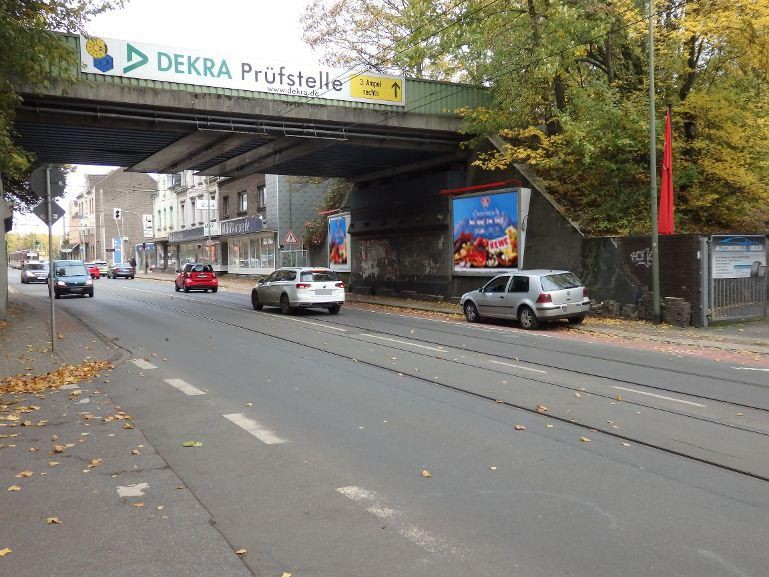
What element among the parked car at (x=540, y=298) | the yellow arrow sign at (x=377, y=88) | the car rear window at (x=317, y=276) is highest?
the yellow arrow sign at (x=377, y=88)

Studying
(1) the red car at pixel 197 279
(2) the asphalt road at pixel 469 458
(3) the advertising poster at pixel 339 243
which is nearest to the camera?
(2) the asphalt road at pixel 469 458

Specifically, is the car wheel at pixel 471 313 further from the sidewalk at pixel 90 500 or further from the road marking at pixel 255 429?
the road marking at pixel 255 429

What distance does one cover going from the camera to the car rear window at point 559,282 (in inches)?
662

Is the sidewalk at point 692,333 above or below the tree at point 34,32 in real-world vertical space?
below

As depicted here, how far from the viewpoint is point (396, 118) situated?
2195 cm

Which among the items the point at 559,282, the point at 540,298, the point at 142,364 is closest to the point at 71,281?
the point at 142,364

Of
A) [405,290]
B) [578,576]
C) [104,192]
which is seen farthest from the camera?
[104,192]

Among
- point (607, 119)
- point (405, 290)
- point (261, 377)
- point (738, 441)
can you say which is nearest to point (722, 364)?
point (738, 441)

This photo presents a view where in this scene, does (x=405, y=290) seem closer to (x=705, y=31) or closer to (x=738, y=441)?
(x=705, y=31)

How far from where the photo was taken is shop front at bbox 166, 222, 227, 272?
56.2 m

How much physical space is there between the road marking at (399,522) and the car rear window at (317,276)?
16.7 metres

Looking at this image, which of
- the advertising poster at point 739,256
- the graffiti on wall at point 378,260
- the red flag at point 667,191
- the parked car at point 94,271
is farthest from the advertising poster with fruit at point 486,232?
the parked car at point 94,271

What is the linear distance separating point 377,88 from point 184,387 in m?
14.8

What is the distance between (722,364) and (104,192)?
3746 inches
